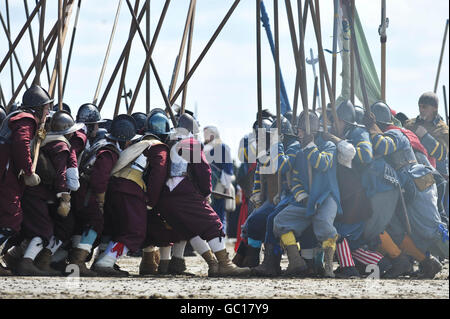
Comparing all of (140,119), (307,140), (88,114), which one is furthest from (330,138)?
(88,114)

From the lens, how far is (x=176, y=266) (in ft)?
29.6

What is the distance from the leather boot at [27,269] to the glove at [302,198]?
2.51 metres

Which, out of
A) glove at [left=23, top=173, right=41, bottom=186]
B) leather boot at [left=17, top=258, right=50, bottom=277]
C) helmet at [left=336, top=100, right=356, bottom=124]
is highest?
helmet at [left=336, top=100, right=356, bottom=124]

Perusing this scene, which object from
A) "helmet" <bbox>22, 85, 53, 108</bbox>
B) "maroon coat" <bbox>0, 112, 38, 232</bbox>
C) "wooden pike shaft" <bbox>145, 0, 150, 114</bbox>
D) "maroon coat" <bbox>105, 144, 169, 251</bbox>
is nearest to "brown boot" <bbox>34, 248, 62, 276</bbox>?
"maroon coat" <bbox>0, 112, 38, 232</bbox>

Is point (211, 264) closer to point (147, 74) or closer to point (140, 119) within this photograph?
point (140, 119)

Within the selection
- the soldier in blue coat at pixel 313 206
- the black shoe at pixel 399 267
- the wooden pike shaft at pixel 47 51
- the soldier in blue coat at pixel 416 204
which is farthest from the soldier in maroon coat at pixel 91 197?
the black shoe at pixel 399 267

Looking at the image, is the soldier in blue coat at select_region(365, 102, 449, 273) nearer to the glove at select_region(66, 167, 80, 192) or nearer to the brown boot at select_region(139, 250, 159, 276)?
the brown boot at select_region(139, 250, 159, 276)

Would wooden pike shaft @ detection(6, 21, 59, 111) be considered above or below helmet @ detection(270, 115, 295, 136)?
above

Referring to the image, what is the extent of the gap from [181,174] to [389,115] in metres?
2.33

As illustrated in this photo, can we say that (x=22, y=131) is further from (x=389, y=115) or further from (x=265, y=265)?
(x=389, y=115)

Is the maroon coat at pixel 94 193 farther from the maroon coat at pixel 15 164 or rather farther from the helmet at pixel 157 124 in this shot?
the maroon coat at pixel 15 164

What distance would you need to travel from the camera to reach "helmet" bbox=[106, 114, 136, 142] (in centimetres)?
859

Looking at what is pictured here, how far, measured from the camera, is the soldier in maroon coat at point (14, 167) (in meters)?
7.84
